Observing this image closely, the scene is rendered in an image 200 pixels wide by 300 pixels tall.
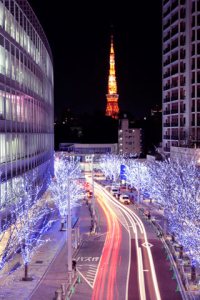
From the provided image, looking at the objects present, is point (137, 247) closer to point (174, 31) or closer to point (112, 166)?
point (174, 31)

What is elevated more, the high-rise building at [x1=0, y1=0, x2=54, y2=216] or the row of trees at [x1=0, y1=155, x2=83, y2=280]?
the high-rise building at [x1=0, y1=0, x2=54, y2=216]

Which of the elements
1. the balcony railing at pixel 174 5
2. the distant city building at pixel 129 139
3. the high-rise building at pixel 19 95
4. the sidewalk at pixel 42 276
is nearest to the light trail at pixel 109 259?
the sidewalk at pixel 42 276

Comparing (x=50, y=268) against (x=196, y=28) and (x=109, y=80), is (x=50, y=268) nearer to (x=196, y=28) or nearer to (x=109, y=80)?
(x=196, y=28)

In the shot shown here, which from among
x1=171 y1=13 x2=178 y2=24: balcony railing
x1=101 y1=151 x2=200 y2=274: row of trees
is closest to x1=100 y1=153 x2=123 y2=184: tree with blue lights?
x1=101 y1=151 x2=200 y2=274: row of trees

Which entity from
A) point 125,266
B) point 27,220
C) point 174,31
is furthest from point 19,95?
point 174,31

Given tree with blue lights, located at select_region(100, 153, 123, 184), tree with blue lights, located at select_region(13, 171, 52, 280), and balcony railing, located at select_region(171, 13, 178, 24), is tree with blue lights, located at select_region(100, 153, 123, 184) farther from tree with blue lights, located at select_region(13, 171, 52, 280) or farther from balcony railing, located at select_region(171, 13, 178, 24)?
tree with blue lights, located at select_region(13, 171, 52, 280)

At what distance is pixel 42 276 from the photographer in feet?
63.3

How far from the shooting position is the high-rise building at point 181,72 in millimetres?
55719

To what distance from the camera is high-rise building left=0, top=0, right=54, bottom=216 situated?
22656 mm

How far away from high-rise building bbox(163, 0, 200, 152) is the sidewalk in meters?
32.4

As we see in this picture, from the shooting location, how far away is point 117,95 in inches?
6855

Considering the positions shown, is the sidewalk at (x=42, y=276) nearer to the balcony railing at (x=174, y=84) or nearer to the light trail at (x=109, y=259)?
the light trail at (x=109, y=259)

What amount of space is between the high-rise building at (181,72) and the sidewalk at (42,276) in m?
32.4

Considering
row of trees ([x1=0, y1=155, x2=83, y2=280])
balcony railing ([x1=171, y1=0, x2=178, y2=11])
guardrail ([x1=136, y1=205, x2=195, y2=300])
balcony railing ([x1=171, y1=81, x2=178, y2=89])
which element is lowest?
guardrail ([x1=136, y1=205, x2=195, y2=300])
